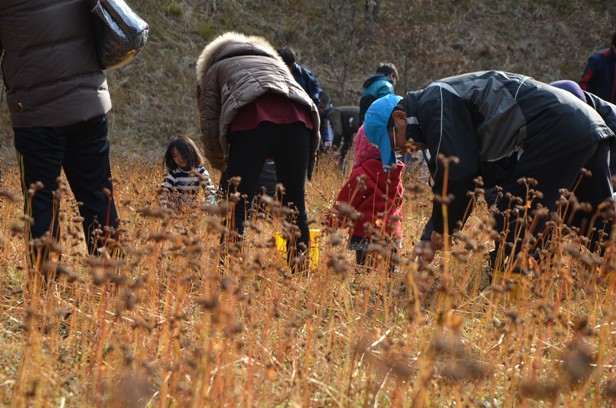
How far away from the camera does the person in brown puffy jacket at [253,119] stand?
4.20 meters

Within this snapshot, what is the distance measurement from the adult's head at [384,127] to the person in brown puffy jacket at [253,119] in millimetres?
376

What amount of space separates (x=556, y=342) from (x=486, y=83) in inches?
54.7

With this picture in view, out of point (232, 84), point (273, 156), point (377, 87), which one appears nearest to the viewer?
point (232, 84)

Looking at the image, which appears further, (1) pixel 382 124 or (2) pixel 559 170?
(1) pixel 382 124

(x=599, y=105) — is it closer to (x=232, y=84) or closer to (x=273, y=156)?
(x=273, y=156)

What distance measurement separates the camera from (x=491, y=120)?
3762 millimetres

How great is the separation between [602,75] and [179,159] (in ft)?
13.0

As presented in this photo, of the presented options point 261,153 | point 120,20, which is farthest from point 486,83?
point 120,20

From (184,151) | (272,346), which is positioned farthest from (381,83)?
(272,346)

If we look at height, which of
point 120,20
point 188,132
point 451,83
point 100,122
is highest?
point 120,20

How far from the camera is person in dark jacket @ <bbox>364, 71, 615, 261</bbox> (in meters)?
3.68

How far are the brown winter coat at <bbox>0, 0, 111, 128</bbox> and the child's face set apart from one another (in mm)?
2606

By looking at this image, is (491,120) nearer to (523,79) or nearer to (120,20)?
(523,79)

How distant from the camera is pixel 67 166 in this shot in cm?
390
